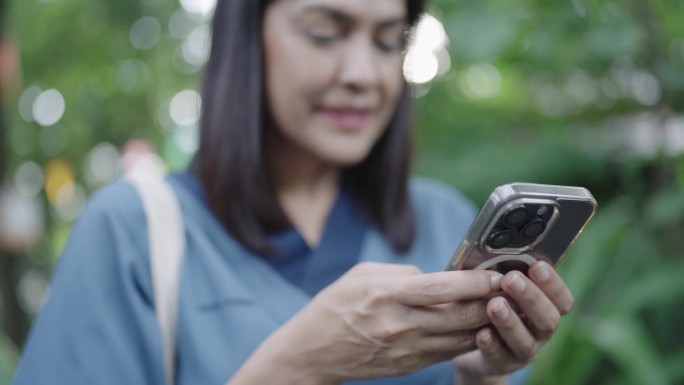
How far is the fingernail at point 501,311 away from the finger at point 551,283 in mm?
45

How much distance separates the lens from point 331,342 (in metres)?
0.87

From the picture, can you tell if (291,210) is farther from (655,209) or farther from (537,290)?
(655,209)

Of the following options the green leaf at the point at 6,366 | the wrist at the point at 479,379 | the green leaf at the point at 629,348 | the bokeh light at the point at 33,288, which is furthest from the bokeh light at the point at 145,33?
the bokeh light at the point at 33,288

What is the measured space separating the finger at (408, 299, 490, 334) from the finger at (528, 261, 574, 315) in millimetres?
61

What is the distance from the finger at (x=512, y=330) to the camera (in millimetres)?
815

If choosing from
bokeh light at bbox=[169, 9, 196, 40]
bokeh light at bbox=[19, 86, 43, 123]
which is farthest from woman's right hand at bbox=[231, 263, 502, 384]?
bokeh light at bbox=[19, 86, 43, 123]

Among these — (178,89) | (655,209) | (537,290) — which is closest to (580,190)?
(537,290)

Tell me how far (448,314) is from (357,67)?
1.45 ft

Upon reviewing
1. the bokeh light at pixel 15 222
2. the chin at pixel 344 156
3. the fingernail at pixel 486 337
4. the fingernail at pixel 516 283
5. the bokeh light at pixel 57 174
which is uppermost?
the chin at pixel 344 156

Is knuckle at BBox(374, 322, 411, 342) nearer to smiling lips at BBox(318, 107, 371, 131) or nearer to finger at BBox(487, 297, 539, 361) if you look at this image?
finger at BBox(487, 297, 539, 361)

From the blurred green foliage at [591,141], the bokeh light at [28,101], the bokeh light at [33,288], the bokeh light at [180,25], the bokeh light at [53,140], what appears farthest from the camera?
the bokeh light at [33,288]

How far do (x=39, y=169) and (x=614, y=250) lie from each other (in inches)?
231

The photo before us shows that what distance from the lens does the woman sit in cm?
85

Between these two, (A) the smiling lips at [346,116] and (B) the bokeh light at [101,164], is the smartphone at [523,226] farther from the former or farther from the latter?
(B) the bokeh light at [101,164]
